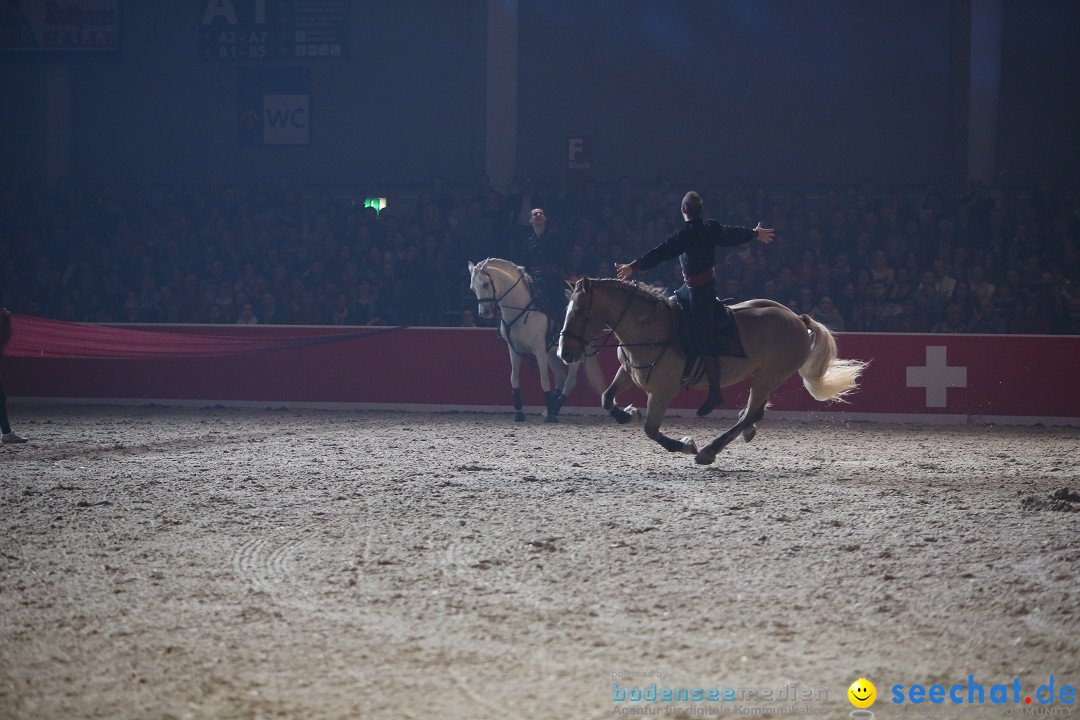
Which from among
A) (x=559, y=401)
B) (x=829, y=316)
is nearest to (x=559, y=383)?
(x=559, y=401)

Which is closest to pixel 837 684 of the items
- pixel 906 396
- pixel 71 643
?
pixel 71 643

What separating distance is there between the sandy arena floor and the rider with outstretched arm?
1.19 metres

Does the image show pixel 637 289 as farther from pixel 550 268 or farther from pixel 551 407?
pixel 550 268

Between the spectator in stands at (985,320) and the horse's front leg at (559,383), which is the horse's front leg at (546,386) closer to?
the horse's front leg at (559,383)

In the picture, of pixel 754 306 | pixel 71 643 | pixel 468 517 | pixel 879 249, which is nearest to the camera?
pixel 71 643

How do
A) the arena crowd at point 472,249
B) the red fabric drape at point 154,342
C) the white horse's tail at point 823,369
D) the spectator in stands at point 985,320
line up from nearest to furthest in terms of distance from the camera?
the white horse's tail at point 823,369 → the red fabric drape at point 154,342 → the spectator in stands at point 985,320 → the arena crowd at point 472,249

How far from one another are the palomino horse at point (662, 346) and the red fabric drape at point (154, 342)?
632 centimetres

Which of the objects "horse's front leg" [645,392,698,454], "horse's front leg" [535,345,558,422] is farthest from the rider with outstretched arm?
"horse's front leg" [535,345,558,422]

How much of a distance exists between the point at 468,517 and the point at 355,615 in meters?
2.21

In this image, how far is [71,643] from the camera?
4473 millimetres

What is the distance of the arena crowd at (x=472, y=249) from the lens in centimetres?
1559

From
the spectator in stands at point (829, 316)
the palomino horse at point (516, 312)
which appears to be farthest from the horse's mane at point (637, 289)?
the spectator in stands at point (829, 316)

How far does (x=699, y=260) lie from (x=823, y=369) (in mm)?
1937

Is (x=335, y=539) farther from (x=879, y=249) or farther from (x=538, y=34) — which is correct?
(x=538, y=34)
